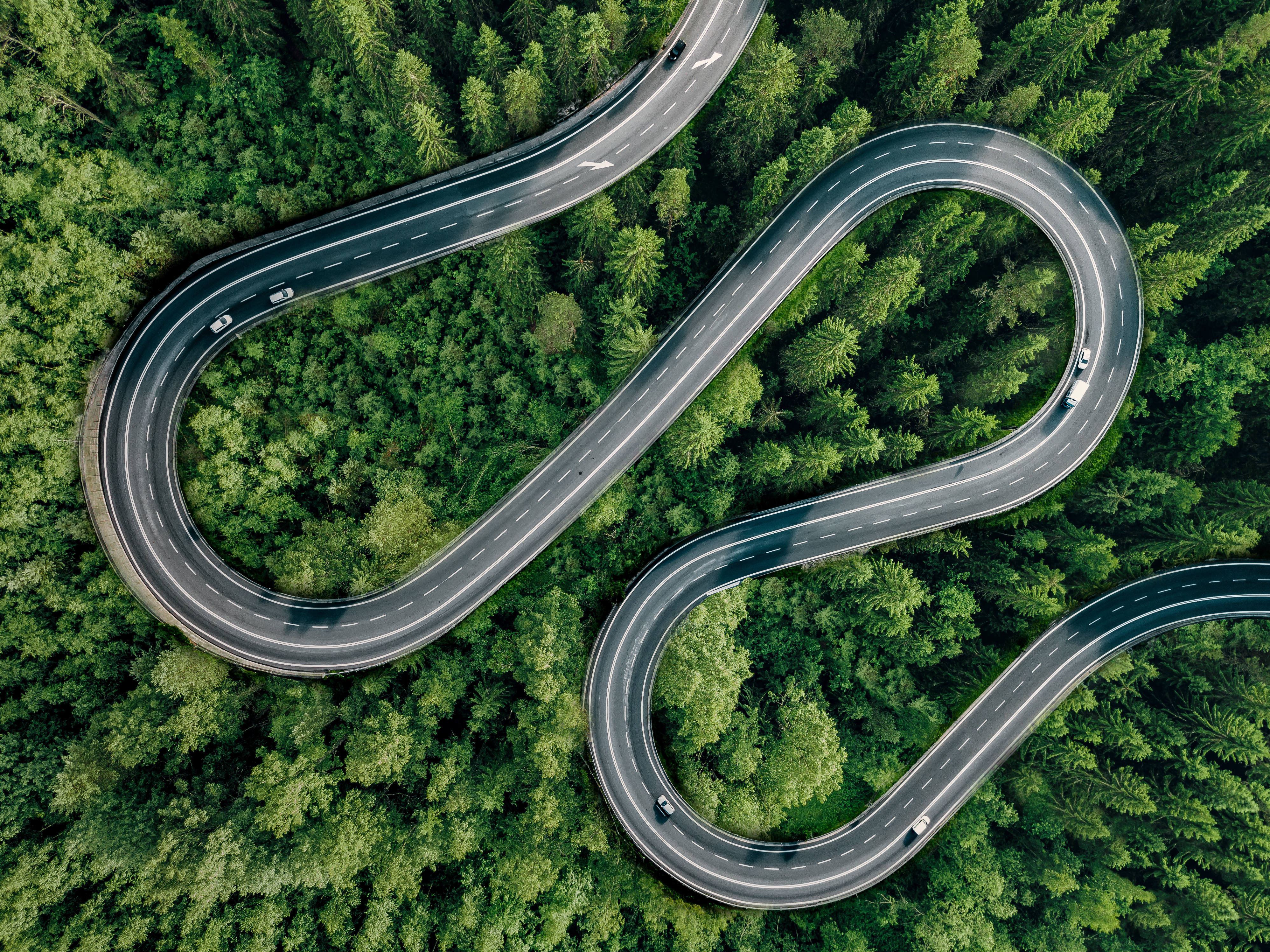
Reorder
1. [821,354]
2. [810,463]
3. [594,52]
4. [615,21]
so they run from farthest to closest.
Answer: [810,463], [821,354], [615,21], [594,52]

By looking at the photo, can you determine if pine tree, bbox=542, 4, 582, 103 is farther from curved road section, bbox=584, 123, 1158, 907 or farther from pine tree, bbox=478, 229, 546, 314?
curved road section, bbox=584, 123, 1158, 907

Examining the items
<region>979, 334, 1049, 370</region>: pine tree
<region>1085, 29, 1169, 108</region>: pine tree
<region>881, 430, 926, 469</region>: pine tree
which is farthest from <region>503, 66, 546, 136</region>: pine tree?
<region>1085, 29, 1169, 108</region>: pine tree

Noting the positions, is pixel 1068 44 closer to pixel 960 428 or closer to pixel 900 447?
pixel 960 428

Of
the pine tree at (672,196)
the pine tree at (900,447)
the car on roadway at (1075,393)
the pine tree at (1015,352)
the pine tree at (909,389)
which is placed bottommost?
the pine tree at (672,196)

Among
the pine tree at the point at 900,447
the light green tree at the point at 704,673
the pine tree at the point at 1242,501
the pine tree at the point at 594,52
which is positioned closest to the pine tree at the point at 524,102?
the pine tree at the point at 594,52

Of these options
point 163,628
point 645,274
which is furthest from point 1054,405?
point 163,628

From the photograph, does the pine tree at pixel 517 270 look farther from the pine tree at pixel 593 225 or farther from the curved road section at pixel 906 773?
the curved road section at pixel 906 773

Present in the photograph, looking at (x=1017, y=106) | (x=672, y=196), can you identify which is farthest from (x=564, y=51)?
(x=1017, y=106)
